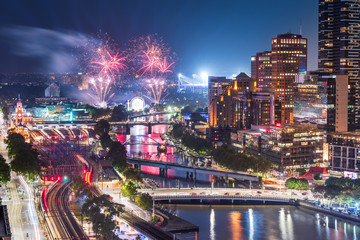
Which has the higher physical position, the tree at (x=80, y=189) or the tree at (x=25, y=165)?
the tree at (x=25, y=165)

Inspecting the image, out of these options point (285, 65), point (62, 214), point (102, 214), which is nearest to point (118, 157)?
point (62, 214)

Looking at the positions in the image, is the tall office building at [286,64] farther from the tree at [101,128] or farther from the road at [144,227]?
the road at [144,227]

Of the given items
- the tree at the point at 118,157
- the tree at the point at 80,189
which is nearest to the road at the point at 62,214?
the tree at the point at 80,189

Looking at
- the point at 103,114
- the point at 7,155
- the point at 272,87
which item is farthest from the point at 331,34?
the point at 103,114

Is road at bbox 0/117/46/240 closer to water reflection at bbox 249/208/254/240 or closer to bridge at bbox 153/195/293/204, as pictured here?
bridge at bbox 153/195/293/204

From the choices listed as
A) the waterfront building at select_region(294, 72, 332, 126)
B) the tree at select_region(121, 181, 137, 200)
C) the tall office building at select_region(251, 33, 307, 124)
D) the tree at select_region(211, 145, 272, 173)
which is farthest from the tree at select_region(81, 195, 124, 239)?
the tall office building at select_region(251, 33, 307, 124)

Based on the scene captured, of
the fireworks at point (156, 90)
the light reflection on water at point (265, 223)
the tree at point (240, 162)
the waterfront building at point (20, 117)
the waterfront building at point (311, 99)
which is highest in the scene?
the fireworks at point (156, 90)

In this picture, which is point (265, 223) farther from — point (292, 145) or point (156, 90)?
point (156, 90)
